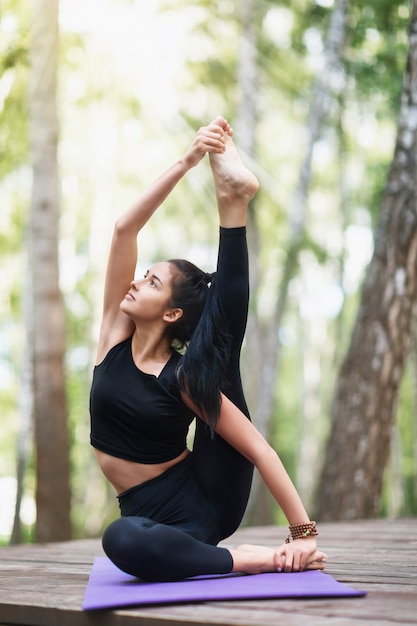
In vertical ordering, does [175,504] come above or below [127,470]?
below

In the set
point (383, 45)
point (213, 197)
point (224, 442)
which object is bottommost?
point (224, 442)

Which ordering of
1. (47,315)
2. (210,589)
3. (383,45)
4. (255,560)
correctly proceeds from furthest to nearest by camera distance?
1. (383,45)
2. (47,315)
3. (255,560)
4. (210,589)

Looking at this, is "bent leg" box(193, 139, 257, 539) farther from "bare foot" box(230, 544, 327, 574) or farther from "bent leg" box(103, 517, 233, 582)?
"bent leg" box(103, 517, 233, 582)

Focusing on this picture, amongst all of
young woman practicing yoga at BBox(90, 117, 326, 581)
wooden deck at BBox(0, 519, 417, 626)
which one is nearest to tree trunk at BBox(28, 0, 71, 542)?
wooden deck at BBox(0, 519, 417, 626)

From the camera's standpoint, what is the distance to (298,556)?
2693 millimetres

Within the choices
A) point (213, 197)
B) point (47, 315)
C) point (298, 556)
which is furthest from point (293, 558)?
point (213, 197)

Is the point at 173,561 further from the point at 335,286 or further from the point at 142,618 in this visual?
the point at 335,286

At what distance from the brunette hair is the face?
1.0 inches

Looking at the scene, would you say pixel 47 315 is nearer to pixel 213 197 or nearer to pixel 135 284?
pixel 213 197

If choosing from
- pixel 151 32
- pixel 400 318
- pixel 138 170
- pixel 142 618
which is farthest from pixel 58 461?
pixel 138 170

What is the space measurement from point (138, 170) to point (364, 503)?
1007 centimetres

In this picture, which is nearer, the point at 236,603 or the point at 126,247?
the point at 236,603

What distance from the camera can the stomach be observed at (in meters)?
2.77

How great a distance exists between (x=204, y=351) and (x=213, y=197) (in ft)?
20.6
